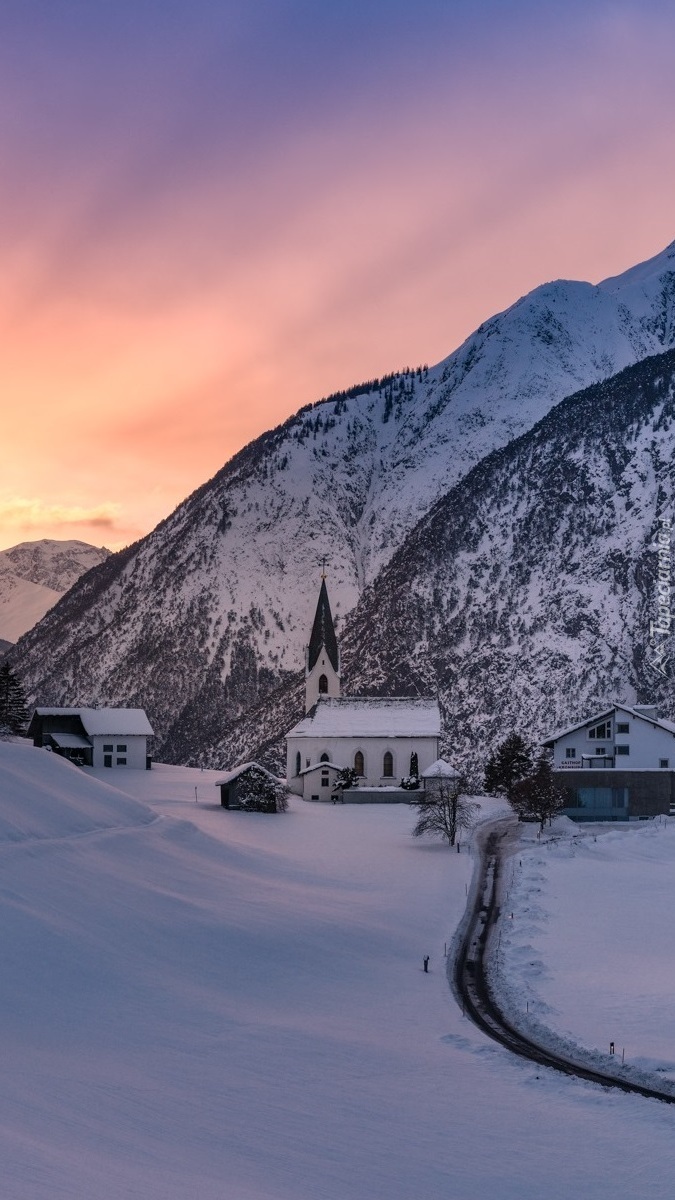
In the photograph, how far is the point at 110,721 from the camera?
11125 cm

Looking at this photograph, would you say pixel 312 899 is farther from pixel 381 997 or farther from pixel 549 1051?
pixel 549 1051

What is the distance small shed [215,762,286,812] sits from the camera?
3487 inches

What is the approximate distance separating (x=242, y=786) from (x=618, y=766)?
105 feet

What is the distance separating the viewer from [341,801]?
103m

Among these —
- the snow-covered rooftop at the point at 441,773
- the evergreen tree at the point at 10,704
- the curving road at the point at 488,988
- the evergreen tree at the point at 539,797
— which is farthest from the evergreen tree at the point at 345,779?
the evergreen tree at the point at 10,704

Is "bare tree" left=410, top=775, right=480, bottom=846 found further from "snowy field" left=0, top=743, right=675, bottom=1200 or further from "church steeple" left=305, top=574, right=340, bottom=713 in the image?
"church steeple" left=305, top=574, right=340, bottom=713

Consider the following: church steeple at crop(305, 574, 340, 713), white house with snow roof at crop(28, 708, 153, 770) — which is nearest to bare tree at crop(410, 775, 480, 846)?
white house with snow roof at crop(28, 708, 153, 770)

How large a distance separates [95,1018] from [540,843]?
5057cm

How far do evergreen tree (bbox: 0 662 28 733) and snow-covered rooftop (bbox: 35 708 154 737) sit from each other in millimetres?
2038

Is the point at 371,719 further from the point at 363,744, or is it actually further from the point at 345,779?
the point at 345,779

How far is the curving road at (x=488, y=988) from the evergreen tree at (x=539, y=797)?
10.6 metres

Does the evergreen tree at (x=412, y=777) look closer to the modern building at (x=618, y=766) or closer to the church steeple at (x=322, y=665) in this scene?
the modern building at (x=618, y=766)

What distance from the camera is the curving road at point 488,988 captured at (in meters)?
31.2

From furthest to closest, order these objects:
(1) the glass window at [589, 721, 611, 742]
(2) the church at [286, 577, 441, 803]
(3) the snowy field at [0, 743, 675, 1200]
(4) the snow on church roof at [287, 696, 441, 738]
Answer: (4) the snow on church roof at [287, 696, 441, 738] < (2) the church at [286, 577, 441, 803] < (1) the glass window at [589, 721, 611, 742] < (3) the snowy field at [0, 743, 675, 1200]
